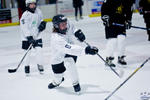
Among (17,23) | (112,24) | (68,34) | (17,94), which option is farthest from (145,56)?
(17,23)

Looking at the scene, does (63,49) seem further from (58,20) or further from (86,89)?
(86,89)

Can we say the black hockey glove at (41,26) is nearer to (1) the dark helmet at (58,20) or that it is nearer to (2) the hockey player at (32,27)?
(2) the hockey player at (32,27)

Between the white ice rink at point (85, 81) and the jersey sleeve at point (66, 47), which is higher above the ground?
the jersey sleeve at point (66, 47)

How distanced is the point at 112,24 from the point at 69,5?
313 inches

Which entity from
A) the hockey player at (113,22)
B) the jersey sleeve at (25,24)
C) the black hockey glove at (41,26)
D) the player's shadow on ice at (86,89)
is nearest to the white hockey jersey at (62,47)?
the player's shadow on ice at (86,89)

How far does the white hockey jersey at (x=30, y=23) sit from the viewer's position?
383 cm

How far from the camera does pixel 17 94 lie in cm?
337

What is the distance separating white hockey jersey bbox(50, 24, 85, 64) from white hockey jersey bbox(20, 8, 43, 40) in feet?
2.60

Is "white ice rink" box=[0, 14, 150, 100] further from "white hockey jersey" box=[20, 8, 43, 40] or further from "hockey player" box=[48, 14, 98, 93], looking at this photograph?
"white hockey jersey" box=[20, 8, 43, 40]

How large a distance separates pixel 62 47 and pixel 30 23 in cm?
109

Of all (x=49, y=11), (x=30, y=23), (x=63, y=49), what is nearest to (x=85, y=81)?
(x=63, y=49)

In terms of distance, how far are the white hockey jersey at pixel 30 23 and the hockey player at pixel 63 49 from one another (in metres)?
0.79

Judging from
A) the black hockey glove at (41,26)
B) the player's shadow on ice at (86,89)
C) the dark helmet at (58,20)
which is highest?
the dark helmet at (58,20)

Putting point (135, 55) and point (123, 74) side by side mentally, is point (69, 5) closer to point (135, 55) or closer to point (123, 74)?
point (135, 55)
